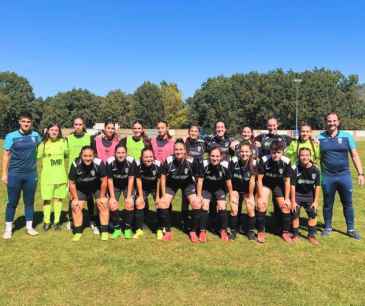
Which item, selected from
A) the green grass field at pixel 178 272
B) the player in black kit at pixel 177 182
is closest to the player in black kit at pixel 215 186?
the player in black kit at pixel 177 182

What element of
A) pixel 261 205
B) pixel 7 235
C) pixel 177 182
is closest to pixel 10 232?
pixel 7 235

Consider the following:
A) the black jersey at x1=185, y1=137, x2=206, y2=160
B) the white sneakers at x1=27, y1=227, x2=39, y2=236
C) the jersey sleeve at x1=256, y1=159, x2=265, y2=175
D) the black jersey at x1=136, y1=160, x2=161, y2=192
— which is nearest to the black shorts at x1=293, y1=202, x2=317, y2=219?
the jersey sleeve at x1=256, y1=159, x2=265, y2=175

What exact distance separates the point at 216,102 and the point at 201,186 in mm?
63491

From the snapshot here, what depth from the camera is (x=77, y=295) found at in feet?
13.6

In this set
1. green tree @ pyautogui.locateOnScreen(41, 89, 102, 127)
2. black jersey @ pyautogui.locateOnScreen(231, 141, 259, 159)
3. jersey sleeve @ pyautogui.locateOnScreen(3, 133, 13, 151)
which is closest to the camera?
jersey sleeve @ pyautogui.locateOnScreen(3, 133, 13, 151)

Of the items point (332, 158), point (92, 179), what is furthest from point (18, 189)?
point (332, 158)

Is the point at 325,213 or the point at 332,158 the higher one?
the point at 332,158

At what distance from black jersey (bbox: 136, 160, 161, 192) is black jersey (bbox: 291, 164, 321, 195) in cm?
232

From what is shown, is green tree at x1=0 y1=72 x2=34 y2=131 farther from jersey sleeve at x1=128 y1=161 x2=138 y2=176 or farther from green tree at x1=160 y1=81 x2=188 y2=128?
jersey sleeve at x1=128 y1=161 x2=138 y2=176

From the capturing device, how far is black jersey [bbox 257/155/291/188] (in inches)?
240

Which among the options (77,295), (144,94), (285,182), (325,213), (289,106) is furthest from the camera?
(144,94)

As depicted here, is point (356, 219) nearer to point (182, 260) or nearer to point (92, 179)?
point (182, 260)

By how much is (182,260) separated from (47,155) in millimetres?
3096

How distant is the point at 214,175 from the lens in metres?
6.22
